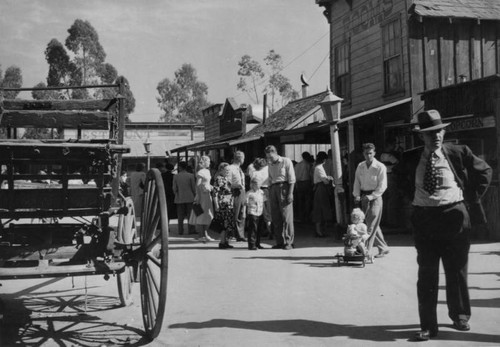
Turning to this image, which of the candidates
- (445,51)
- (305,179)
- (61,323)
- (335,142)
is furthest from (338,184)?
(61,323)

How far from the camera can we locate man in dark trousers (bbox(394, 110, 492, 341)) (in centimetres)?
493

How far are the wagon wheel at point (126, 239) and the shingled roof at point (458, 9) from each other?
31.9 ft

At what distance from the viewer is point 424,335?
476 centimetres

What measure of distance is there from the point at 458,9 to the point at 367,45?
107 inches

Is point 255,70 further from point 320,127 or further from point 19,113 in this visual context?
point 19,113

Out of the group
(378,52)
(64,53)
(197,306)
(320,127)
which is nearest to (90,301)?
(197,306)

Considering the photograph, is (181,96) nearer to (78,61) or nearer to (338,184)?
(78,61)

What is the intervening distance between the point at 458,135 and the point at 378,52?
4.70 meters

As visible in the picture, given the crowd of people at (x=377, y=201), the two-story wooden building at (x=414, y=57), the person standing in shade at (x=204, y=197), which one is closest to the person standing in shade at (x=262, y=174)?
the crowd of people at (x=377, y=201)

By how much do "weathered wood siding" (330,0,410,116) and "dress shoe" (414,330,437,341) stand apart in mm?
10150

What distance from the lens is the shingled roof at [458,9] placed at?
13992 millimetres

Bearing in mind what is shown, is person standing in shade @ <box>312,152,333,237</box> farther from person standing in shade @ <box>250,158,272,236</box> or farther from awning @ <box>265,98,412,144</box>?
person standing in shade @ <box>250,158,272,236</box>

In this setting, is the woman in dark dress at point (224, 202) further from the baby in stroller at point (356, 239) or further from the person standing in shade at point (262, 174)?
the baby in stroller at point (356, 239)

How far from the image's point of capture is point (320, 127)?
13.0m
